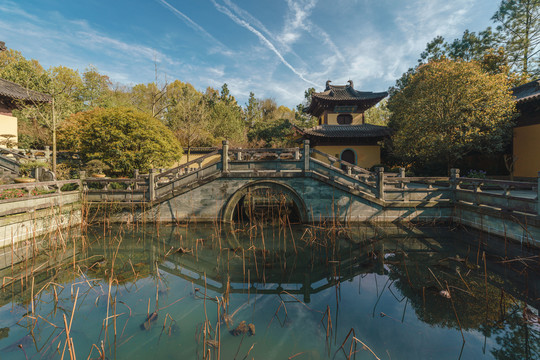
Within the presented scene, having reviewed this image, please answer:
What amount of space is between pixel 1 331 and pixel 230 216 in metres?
7.04

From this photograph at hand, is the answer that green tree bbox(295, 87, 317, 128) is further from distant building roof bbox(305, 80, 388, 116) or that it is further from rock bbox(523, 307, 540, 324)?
rock bbox(523, 307, 540, 324)

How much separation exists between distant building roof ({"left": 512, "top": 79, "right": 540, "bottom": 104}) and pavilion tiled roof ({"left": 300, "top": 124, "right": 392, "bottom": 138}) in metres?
6.76

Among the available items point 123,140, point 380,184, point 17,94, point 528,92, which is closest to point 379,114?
point 528,92

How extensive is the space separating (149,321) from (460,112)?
1566 centimetres

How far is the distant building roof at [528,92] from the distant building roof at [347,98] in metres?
7.69

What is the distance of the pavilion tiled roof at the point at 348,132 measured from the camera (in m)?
17.8

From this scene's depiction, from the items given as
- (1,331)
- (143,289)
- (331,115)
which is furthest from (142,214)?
(331,115)

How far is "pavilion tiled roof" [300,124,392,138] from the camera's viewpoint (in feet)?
58.2

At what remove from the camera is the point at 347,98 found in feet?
63.7

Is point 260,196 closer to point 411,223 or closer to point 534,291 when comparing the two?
point 411,223

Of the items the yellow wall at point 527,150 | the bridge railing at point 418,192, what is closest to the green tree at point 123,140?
the bridge railing at point 418,192

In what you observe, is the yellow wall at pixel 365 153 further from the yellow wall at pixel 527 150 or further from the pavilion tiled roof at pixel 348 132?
the yellow wall at pixel 527 150

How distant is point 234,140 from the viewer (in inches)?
1031

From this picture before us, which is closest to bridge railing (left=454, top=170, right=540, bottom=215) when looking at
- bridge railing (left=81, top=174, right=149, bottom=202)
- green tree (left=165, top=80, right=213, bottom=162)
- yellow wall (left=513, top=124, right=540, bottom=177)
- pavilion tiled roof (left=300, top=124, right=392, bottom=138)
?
yellow wall (left=513, top=124, right=540, bottom=177)
